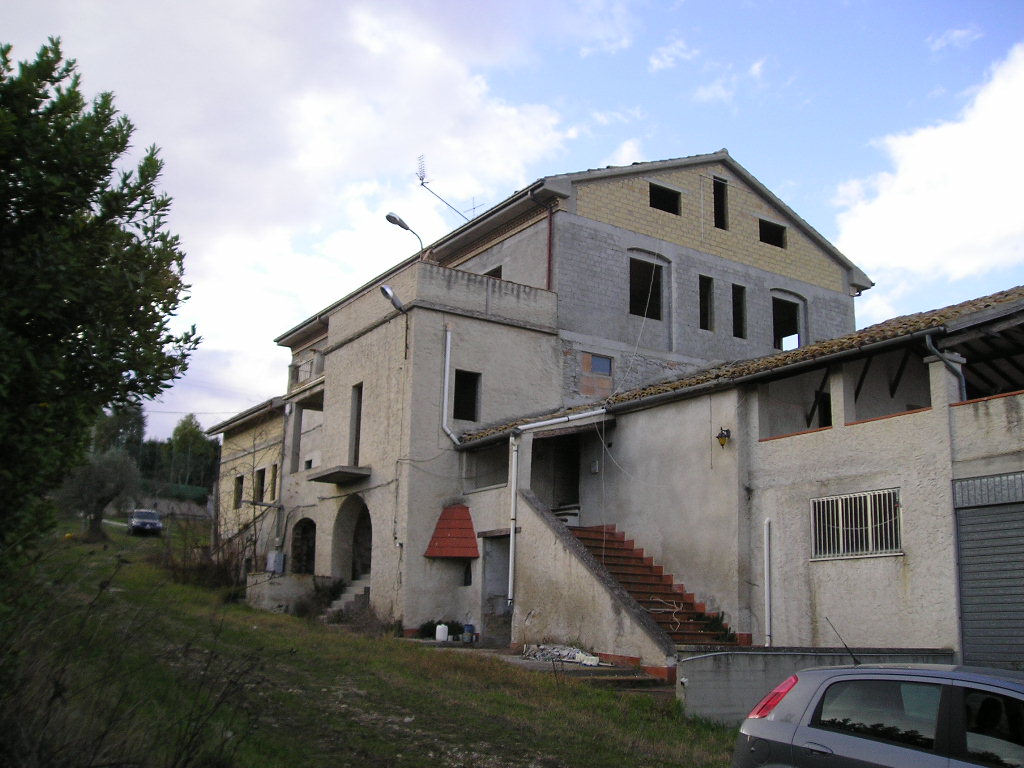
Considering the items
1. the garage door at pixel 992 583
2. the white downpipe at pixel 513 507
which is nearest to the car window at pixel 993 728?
the garage door at pixel 992 583

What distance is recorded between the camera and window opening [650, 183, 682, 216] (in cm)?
2422

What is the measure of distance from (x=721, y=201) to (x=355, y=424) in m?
11.2

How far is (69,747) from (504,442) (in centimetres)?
1477

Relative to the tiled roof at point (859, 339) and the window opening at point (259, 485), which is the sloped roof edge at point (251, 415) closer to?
the window opening at point (259, 485)

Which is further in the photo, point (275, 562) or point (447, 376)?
point (275, 562)

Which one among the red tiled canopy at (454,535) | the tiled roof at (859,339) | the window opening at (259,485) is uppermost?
the tiled roof at (859,339)

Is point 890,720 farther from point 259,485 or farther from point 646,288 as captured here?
point 259,485

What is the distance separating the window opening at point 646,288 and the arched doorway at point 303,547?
34.0ft

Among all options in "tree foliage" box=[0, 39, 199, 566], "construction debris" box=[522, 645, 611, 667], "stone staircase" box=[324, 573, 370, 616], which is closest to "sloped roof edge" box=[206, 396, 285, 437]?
"stone staircase" box=[324, 573, 370, 616]

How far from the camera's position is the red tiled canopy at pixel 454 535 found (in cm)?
1902

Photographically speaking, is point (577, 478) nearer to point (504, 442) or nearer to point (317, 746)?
point (504, 442)

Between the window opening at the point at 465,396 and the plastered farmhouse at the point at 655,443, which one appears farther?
the window opening at the point at 465,396

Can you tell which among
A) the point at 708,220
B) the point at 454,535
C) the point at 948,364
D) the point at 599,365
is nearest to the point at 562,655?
the point at 454,535

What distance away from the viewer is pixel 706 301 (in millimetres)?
24438
